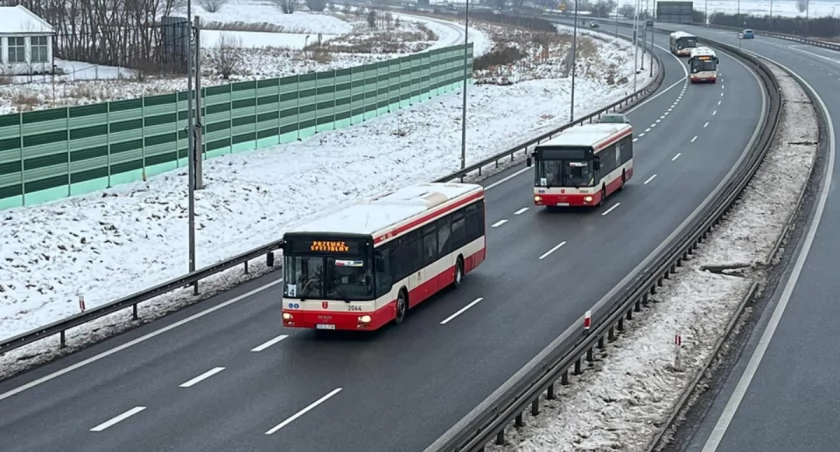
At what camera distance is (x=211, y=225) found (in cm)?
3975

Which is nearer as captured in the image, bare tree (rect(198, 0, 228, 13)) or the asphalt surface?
the asphalt surface

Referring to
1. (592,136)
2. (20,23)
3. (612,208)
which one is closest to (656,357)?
(612,208)

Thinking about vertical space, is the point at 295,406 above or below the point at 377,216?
below

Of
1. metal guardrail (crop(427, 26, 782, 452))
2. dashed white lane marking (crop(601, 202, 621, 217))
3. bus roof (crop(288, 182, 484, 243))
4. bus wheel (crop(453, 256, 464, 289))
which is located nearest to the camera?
metal guardrail (crop(427, 26, 782, 452))

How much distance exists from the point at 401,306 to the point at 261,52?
79.6 m

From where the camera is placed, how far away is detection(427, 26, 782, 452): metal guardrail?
715 inches

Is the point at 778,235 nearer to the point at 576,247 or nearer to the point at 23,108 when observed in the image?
the point at 576,247

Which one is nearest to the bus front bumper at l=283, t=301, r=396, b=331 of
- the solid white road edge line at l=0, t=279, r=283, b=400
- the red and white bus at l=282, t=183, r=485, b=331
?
the red and white bus at l=282, t=183, r=485, b=331

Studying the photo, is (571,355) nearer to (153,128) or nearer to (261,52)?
(153,128)

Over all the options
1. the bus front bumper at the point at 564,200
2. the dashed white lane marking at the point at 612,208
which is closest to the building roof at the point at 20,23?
the bus front bumper at the point at 564,200

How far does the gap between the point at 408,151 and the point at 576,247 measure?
73.9 feet

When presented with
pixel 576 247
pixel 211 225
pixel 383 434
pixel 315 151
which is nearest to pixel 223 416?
pixel 383 434

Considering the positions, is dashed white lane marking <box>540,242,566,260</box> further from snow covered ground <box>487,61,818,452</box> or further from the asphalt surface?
the asphalt surface

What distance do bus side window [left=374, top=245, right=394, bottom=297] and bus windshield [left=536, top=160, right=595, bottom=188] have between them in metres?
16.2
